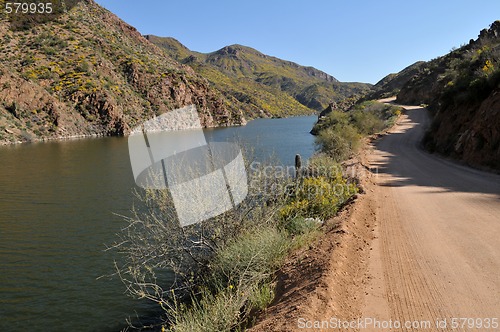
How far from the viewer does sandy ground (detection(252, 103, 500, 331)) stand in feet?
15.2

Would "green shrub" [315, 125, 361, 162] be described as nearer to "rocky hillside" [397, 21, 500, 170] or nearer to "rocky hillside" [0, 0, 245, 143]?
"rocky hillside" [397, 21, 500, 170]

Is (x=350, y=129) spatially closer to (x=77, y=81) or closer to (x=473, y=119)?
(x=473, y=119)

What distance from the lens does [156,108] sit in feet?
281

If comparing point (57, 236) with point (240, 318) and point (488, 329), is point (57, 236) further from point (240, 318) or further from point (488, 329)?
point (488, 329)

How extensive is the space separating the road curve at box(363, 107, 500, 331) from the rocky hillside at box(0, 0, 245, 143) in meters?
59.3

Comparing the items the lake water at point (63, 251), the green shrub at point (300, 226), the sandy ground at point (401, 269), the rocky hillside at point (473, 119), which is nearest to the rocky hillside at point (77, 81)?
the lake water at point (63, 251)

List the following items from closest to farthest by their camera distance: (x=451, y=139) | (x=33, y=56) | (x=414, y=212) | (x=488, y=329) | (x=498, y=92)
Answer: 1. (x=488, y=329)
2. (x=414, y=212)
3. (x=498, y=92)
4. (x=451, y=139)
5. (x=33, y=56)

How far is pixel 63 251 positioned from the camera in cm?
1252

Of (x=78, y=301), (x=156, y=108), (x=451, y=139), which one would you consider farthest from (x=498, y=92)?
(x=156, y=108)

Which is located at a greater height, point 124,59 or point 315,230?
point 124,59

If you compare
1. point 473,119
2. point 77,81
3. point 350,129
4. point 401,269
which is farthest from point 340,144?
point 77,81

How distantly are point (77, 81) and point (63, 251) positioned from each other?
6821cm

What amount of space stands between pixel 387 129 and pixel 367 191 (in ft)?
83.7

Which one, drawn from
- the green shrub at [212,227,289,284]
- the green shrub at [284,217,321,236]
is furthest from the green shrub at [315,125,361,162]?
the green shrub at [212,227,289,284]
